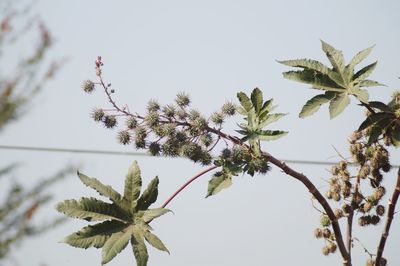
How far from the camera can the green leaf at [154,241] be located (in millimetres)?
2029

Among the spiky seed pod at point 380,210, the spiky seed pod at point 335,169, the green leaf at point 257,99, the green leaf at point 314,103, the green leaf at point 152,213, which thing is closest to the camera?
the green leaf at point 152,213

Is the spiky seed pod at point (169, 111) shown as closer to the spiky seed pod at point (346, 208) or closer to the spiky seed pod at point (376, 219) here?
the spiky seed pod at point (346, 208)

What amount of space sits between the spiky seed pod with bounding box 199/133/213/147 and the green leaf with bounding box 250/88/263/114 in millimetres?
310

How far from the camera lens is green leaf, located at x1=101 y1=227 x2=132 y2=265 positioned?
6.42 feet

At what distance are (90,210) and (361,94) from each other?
1.53 m

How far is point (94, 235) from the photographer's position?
2016 mm

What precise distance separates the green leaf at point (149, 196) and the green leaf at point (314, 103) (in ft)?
2.88

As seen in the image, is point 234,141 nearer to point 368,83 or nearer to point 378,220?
point 368,83

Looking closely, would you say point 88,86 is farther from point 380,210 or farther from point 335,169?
point 380,210

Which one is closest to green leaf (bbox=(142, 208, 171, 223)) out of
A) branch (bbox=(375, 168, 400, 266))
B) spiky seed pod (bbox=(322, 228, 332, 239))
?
spiky seed pod (bbox=(322, 228, 332, 239))

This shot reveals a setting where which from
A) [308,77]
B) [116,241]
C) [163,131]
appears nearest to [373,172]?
[308,77]

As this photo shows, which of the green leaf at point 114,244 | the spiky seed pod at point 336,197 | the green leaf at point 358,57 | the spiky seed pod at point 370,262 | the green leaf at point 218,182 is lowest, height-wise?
the green leaf at point 114,244

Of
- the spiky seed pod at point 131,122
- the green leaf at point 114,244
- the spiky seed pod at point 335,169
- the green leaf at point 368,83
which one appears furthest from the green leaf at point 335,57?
the green leaf at point 114,244

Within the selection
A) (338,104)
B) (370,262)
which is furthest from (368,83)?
(370,262)
